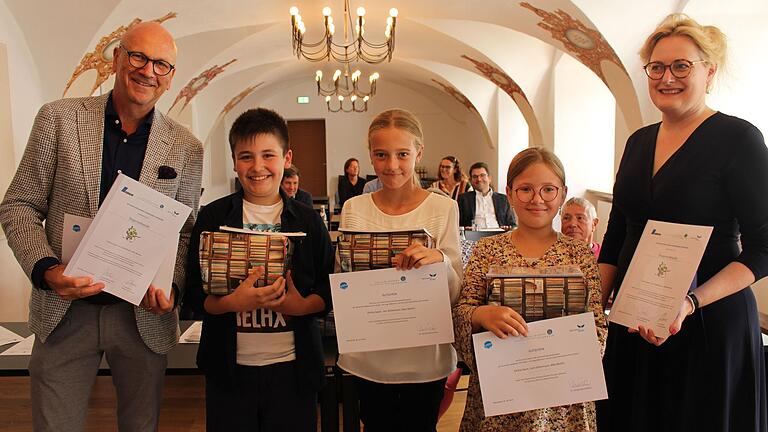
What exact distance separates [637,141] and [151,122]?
170 centimetres

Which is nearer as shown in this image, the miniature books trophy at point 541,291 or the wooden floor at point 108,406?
the miniature books trophy at point 541,291

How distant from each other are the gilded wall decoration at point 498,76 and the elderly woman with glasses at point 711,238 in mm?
8315

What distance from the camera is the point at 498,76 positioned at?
409 inches

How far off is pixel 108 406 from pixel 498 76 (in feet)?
28.8

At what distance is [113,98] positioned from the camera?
1.95 metres

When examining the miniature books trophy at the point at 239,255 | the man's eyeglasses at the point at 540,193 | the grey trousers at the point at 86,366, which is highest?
the man's eyeglasses at the point at 540,193

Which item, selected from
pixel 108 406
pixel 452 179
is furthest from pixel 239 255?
pixel 452 179

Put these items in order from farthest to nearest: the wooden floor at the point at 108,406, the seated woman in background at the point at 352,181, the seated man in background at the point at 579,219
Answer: the seated woman in background at the point at 352,181
the seated man in background at the point at 579,219
the wooden floor at the point at 108,406

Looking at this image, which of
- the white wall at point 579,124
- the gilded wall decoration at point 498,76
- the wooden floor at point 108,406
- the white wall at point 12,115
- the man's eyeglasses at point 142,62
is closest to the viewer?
the man's eyeglasses at point 142,62

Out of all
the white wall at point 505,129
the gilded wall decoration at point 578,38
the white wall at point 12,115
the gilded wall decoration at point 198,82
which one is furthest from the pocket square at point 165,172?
the white wall at point 505,129

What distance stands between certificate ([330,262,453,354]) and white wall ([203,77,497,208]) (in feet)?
51.8

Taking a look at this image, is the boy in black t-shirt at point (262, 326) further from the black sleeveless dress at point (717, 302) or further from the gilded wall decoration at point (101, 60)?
the gilded wall decoration at point (101, 60)

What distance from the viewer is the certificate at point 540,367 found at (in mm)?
1659

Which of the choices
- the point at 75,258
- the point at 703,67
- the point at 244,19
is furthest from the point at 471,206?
the point at 75,258
